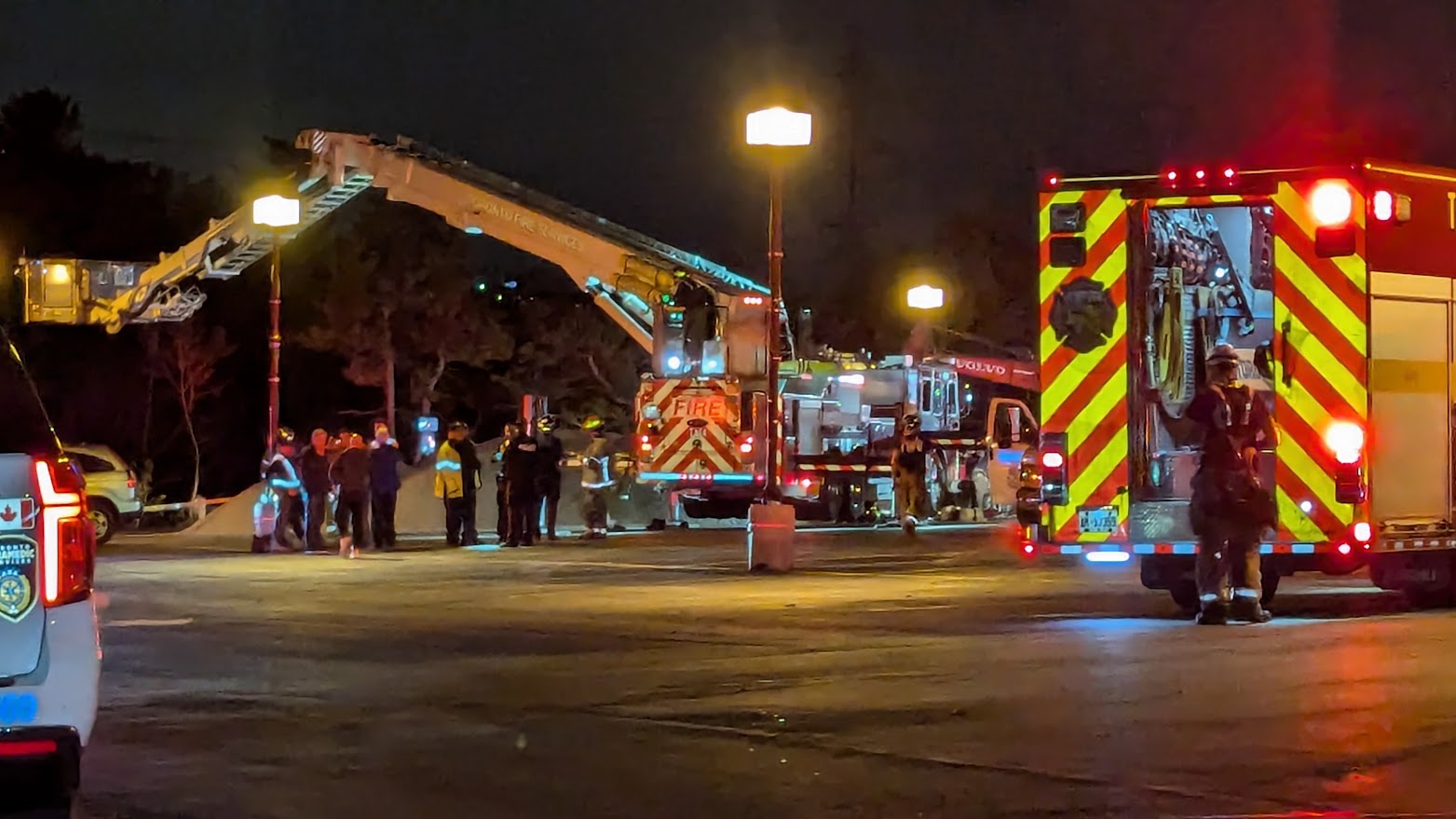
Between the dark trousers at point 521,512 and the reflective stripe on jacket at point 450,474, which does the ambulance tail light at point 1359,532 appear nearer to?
the dark trousers at point 521,512

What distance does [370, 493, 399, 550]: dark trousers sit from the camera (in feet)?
83.6

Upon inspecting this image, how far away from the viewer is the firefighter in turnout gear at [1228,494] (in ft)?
44.8

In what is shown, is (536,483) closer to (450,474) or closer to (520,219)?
(450,474)

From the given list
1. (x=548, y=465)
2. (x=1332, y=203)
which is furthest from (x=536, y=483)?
(x=1332, y=203)

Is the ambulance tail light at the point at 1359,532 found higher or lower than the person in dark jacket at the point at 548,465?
lower

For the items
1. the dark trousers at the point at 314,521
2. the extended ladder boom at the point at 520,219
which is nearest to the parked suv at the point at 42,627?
the dark trousers at the point at 314,521

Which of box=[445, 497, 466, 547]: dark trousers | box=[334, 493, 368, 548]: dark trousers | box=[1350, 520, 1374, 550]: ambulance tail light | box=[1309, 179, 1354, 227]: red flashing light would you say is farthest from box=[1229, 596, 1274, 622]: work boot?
box=[445, 497, 466, 547]: dark trousers

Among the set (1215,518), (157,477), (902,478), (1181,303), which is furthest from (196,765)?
(157,477)

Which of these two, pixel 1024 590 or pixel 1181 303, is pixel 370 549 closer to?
pixel 1024 590

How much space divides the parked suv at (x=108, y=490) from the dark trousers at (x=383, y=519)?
4695 mm

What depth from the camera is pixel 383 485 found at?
83.4 ft

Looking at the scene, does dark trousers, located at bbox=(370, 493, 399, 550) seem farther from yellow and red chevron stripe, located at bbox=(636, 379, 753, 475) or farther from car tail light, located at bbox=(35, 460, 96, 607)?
car tail light, located at bbox=(35, 460, 96, 607)

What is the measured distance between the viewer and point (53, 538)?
597 centimetres

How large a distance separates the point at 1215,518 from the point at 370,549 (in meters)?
14.1
